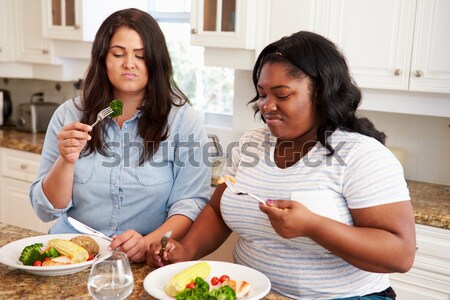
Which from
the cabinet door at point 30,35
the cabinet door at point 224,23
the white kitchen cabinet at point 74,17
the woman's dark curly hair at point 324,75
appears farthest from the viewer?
the cabinet door at point 30,35

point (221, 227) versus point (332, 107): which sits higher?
point (332, 107)

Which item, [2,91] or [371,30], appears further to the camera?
[2,91]

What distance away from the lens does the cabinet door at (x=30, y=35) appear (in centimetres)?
347

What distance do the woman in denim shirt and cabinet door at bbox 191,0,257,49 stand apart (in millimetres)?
867

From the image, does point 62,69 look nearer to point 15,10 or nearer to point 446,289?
point 15,10

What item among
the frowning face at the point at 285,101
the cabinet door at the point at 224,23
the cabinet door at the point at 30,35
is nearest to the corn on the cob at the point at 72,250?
the frowning face at the point at 285,101

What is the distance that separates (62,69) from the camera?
A: 3531 millimetres

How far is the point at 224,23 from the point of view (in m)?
2.69

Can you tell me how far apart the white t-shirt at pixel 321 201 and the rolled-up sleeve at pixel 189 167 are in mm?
308

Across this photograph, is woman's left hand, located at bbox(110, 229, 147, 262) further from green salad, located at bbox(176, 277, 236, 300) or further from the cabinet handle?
the cabinet handle

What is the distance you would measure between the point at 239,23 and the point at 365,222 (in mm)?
1532

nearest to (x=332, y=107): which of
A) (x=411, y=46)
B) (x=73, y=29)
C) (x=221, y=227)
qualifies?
(x=221, y=227)

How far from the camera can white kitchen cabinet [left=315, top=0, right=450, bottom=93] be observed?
88.4 inches

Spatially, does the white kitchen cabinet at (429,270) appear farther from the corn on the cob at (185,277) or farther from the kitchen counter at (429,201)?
the corn on the cob at (185,277)
